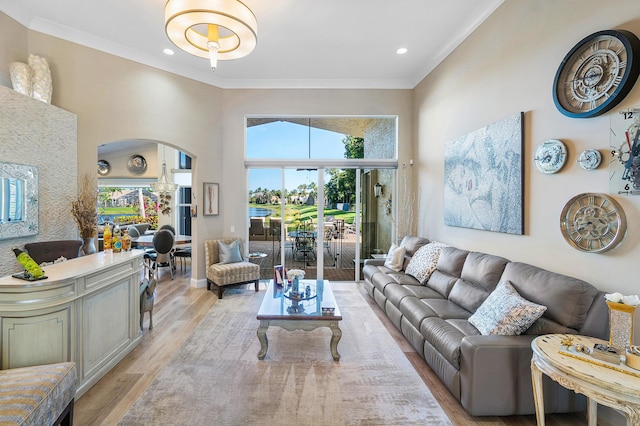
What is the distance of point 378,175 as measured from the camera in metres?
6.03

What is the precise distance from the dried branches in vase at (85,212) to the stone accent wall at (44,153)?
10cm

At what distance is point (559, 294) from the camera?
2217 millimetres

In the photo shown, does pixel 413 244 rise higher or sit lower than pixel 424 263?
higher

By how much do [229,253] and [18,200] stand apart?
113 inches

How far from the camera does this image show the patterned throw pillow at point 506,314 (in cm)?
222

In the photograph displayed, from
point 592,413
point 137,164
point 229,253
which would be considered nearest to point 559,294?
point 592,413

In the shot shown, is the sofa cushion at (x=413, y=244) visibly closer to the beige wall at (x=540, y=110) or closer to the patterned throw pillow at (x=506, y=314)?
the beige wall at (x=540, y=110)

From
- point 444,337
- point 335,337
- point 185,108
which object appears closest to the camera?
point 444,337

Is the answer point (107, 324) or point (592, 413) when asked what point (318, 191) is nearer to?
point (107, 324)

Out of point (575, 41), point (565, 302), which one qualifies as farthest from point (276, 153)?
point (565, 302)

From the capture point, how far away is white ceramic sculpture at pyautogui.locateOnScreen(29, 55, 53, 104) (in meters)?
3.67

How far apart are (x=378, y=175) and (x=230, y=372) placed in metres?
4.55

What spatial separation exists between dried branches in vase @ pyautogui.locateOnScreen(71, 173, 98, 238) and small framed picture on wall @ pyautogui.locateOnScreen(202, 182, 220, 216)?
1.76 m

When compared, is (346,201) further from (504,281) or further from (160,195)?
(160,195)
